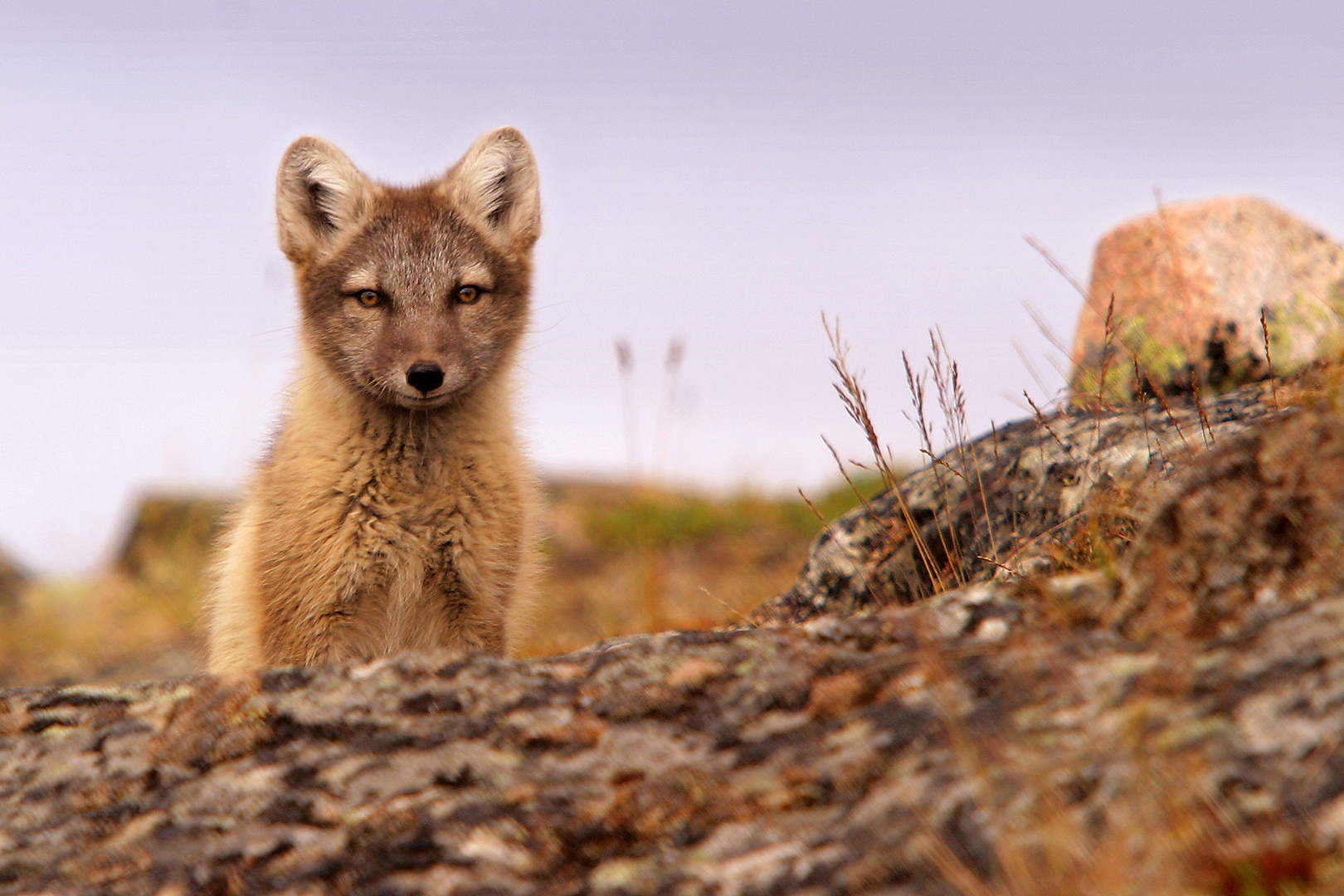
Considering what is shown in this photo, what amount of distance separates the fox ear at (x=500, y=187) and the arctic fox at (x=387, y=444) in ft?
0.04

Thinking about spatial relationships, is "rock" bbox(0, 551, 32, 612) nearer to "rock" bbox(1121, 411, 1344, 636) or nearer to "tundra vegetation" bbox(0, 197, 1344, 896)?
"tundra vegetation" bbox(0, 197, 1344, 896)

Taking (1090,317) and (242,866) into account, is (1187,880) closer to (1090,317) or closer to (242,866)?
(242,866)

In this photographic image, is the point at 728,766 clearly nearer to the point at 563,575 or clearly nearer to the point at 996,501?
the point at 996,501

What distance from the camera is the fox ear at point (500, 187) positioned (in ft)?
17.0

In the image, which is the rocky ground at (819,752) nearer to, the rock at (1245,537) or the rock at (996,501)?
the rock at (1245,537)

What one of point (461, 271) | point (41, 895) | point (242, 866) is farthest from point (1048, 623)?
point (461, 271)

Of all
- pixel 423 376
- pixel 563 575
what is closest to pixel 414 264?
pixel 423 376

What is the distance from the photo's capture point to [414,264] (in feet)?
15.6

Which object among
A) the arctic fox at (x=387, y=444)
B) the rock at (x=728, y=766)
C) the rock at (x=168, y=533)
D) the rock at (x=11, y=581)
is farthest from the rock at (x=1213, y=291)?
the rock at (x=11, y=581)

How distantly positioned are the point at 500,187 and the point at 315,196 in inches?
33.7

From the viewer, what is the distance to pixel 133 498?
1213 cm

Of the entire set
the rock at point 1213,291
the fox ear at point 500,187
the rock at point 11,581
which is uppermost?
the fox ear at point 500,187

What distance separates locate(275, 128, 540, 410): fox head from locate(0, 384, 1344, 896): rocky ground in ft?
6.33

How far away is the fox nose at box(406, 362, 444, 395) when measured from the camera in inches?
173
